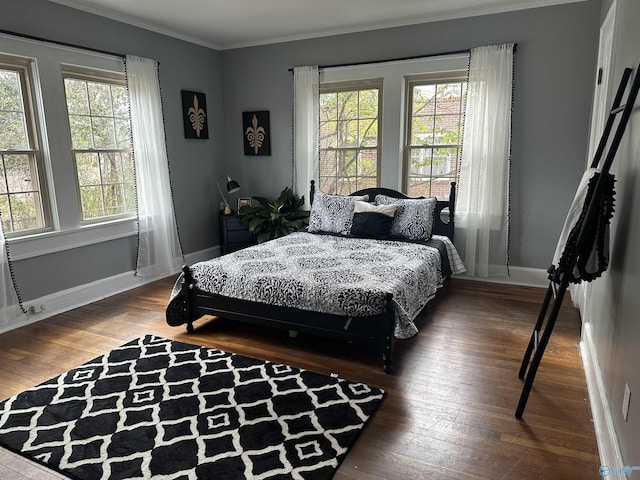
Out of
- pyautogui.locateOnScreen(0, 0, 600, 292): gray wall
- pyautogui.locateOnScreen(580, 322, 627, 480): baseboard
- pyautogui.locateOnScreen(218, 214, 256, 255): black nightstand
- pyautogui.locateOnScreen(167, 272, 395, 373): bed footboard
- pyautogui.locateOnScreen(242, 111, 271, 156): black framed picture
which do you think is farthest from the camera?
pyautogui.locateOnScreen(242, 111, 271, 156): black framed picture

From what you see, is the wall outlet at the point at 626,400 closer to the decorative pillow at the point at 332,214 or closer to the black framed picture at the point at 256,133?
the decorative pillow at the point at 332,214

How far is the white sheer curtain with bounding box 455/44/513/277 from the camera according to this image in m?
4.25

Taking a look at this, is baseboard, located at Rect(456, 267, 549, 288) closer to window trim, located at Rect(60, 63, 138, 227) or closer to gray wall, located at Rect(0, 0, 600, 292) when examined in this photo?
gray wall, located at Rect(0, 0, 600, 292)

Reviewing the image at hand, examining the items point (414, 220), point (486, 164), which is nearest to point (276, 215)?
point (414, 220)

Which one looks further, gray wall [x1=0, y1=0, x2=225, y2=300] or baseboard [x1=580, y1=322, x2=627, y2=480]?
gray wall [x1=0, y1=0, x2=225, y2=300]

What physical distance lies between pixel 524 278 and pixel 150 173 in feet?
13.7

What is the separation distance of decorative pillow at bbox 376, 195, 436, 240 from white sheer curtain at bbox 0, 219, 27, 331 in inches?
134

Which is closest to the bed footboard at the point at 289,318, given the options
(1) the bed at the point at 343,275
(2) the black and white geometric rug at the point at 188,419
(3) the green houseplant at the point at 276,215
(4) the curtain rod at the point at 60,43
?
(1) the bed at the point at 343,275

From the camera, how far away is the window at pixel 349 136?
4.96 meters

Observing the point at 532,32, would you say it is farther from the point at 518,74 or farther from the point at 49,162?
the point at 49,162

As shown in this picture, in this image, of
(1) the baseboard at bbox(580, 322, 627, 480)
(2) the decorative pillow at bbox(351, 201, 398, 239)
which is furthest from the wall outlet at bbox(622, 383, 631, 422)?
(2) the decorative pillow at bbox(351, 201, 398, 239)

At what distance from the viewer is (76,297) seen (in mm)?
4062

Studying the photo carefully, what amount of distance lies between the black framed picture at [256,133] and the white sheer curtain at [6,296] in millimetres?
3077

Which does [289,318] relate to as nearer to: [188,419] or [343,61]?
[188,419]
